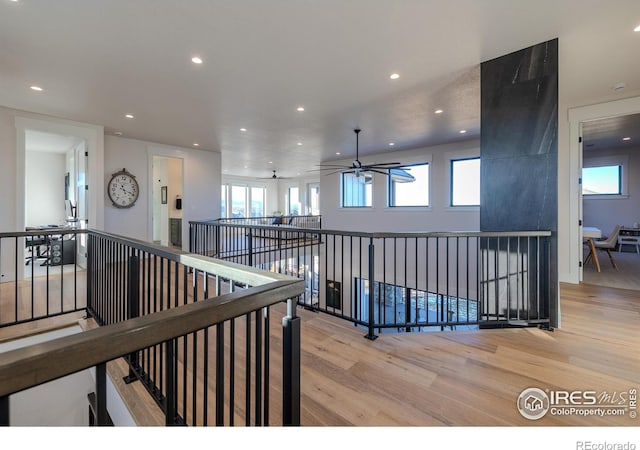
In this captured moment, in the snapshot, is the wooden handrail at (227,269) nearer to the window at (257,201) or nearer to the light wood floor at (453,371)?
the light wood floor at (453,371)

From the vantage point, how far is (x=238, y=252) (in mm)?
6645

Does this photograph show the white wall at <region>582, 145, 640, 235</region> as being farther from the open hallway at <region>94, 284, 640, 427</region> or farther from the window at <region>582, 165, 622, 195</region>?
the open hallway at <region>94, 284, 640, 427</region>

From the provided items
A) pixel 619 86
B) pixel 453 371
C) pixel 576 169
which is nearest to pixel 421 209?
pixel 576 169

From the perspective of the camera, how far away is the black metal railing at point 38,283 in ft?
9.93

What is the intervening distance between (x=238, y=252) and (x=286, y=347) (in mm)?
5826

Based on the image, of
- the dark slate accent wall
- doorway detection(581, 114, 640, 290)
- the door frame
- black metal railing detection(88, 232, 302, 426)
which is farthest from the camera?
doorway detection(581, 114, 640, 290)

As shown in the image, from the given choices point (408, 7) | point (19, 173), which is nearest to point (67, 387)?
point (19, 173)

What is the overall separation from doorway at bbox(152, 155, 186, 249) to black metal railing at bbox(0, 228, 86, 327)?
2.33 meters

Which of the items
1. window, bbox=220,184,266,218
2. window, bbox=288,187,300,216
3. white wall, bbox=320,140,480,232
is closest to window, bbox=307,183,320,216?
window, bbox=288,187,300,216

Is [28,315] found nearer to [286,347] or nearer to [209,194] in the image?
[286,347]

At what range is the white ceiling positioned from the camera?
2.34m

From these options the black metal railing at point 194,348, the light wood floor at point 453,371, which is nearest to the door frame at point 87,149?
the black metal railing at point 194,348
